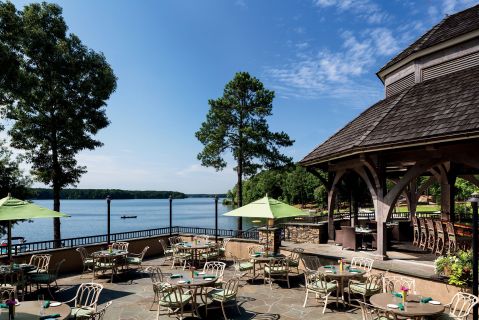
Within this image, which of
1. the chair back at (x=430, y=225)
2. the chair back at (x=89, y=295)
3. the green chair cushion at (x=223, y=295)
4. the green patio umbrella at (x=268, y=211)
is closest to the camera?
the chair back at (x=89, y=295)

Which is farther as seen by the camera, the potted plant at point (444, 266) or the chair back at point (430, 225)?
the chair back at point (430, 225)

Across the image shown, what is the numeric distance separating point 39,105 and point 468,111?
17.4 meters

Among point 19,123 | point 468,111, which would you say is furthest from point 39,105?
point 468,111

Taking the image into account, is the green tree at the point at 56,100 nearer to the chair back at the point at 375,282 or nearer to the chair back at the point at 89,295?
the chair back at the point at 89,295

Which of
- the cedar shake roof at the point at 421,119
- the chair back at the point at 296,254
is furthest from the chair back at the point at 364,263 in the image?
the cedar shake roof at the point at 421,119

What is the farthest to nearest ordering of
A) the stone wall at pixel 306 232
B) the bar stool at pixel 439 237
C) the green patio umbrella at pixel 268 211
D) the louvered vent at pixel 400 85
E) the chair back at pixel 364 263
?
the stone wall at pixel 306 232
the louvered vent at pixel 400 85
the bar stool at pixel 439 237
the green patio umbrella at pixel 268 211
the chair back at pixel 364 263

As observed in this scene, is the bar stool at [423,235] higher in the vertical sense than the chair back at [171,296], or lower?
higher

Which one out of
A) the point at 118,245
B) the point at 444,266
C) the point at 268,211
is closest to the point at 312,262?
the point at 268,211

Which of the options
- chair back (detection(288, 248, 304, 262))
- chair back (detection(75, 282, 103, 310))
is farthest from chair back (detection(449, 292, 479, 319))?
chair back (detection(75, 282, 103, 310))

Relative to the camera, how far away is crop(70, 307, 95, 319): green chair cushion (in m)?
6.21

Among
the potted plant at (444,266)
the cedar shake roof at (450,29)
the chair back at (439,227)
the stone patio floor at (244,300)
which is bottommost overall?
the stone patio floor at (244,300)

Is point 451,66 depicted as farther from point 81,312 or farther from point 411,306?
point 81,312

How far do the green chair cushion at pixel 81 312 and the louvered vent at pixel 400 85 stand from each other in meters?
13.2

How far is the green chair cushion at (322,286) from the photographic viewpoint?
8.22m
